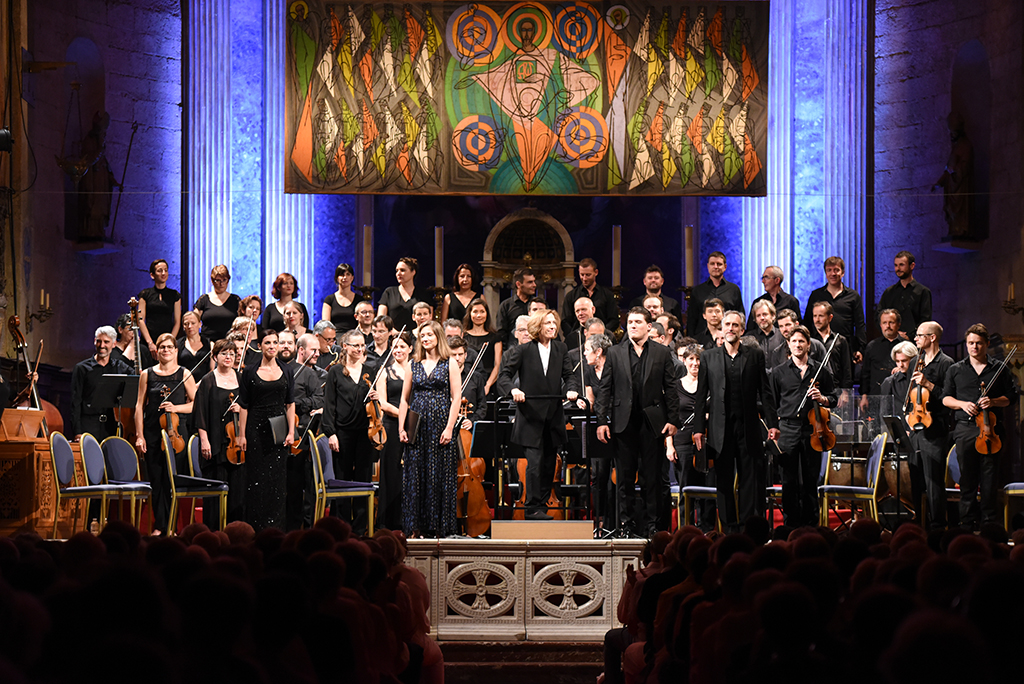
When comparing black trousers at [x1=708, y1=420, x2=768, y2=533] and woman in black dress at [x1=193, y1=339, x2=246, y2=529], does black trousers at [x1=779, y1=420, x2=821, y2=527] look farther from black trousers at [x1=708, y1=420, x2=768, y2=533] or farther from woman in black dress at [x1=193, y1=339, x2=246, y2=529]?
woman in black dress at [x1=193, y1=339, x2=246, y2=529]

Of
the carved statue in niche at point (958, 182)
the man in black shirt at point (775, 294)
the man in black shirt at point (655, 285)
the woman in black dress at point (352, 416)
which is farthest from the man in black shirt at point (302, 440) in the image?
the carved statue in niche at point (958, 182)

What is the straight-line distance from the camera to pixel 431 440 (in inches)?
260

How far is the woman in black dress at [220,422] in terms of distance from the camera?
6699mm

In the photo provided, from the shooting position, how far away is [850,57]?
11734 millimetres

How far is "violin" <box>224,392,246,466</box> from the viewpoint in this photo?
6688mm

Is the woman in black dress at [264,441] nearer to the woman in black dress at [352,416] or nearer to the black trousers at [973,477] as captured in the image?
the woman in black dress at [352,416]

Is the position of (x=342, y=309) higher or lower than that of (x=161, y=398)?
higher

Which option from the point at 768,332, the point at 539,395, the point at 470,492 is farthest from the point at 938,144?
the point at 470,492

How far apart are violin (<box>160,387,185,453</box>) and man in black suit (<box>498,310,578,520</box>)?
202 cm

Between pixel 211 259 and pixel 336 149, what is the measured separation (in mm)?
1764

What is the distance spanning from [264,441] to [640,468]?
216 centimetres

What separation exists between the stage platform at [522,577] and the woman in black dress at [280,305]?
355 cm

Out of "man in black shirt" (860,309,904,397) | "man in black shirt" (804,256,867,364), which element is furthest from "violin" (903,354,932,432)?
"man in black shirt" (804,256,867,364)

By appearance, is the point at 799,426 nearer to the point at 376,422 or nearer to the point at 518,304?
the point at 376,422
